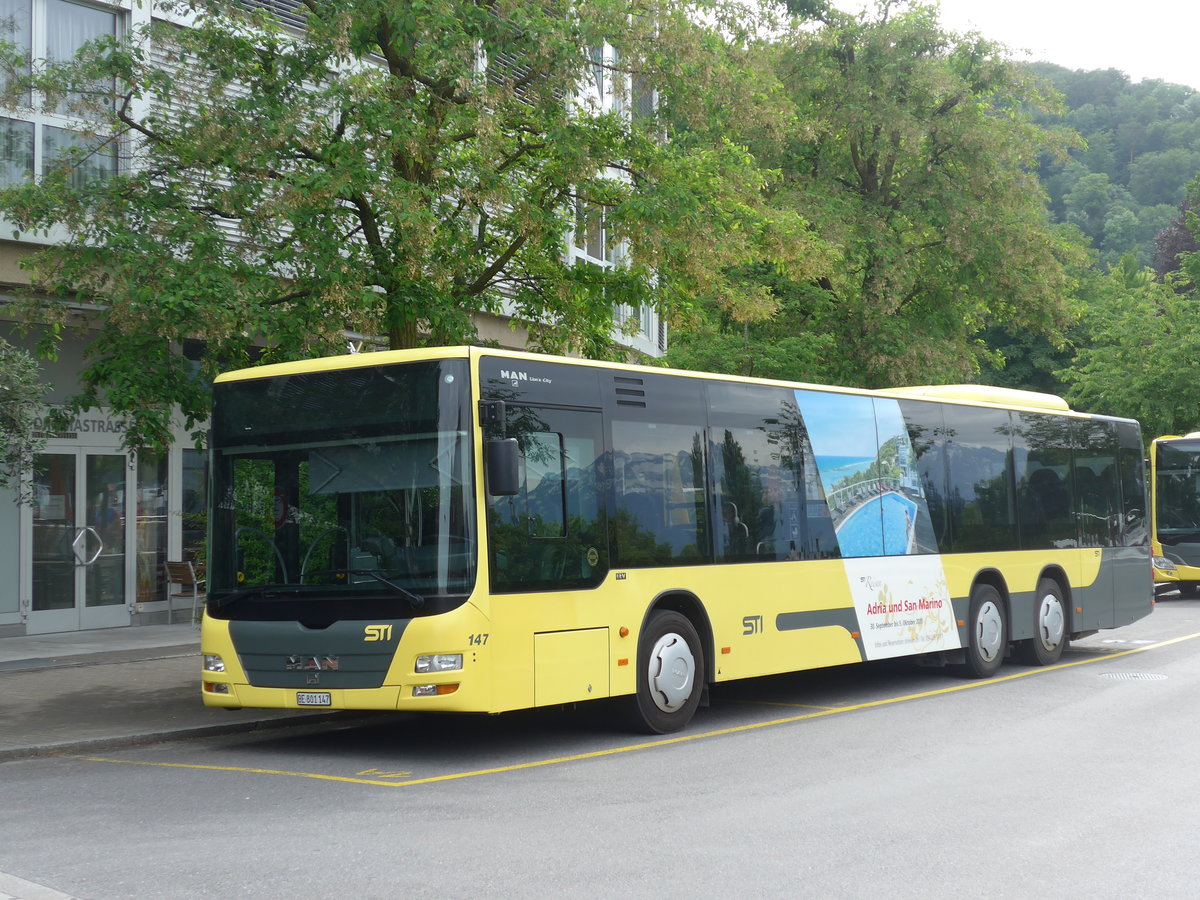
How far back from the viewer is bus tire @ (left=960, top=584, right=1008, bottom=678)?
15.1 meters

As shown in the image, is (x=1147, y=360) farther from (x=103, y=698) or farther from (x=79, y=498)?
(x=103, y=698)

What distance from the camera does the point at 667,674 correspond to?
11031mm

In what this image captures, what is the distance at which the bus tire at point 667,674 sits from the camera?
1084cm

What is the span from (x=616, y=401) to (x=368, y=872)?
5264 mm

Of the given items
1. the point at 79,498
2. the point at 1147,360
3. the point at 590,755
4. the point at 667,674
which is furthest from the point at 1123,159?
the point at 590,755

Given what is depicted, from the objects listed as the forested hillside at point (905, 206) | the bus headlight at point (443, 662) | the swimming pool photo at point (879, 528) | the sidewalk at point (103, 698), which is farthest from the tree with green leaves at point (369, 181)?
the forested hillside at point (905, 206)

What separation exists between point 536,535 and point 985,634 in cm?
724

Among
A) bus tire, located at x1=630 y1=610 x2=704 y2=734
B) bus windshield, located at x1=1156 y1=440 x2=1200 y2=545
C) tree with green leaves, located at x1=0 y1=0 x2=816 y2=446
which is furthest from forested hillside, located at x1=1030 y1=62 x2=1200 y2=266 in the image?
bus tire, located at x1=630 y1=610 x2=704 y2=734

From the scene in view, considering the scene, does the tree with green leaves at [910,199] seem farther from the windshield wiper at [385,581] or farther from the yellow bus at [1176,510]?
the windshield wiper at [385,581]

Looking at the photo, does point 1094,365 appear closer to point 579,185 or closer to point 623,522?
point 579,185

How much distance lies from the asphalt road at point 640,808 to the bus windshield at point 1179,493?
55.7ft

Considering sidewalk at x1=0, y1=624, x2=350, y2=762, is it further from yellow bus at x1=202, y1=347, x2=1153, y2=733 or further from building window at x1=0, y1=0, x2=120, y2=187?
building window at x1=0, y1=0, x2=120, y2=187

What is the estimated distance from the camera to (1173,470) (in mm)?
28641

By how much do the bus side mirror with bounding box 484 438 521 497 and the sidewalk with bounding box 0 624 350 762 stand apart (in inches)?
152
